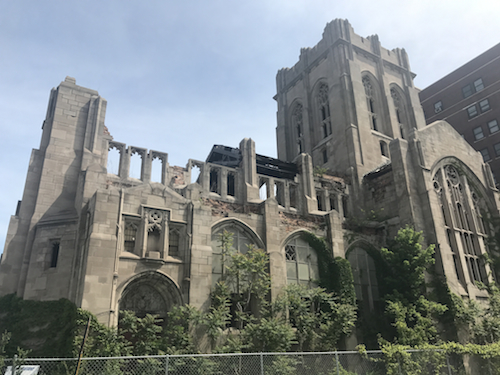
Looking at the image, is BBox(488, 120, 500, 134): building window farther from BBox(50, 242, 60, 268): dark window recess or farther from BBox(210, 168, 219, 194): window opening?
BBox(50, 242, 60, 268): dark window recess

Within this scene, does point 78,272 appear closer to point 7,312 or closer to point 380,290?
point 7,312

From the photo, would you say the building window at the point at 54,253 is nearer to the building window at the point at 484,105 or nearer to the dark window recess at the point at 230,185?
the dark window recess at the point at 230,185

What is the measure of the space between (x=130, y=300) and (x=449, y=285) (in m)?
19.5

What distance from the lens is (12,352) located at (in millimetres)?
18344

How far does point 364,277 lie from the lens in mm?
28688

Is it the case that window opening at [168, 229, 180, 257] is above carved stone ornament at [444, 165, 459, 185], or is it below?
below

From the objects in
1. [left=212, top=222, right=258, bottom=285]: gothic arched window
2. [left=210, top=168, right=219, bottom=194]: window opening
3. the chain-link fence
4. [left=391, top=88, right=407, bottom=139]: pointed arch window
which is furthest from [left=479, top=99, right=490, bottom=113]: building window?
[left=212, top=222, right=258, bottom=285]: gothic arched window

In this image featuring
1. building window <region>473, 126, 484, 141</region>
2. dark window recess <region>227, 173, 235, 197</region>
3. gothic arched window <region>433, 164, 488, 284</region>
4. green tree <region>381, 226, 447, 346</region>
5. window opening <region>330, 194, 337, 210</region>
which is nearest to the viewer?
green tree <region>381, 226, 447, 346</region>

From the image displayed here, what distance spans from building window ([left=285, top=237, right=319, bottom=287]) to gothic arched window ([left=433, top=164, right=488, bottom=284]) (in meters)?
10.5

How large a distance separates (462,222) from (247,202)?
660 inches

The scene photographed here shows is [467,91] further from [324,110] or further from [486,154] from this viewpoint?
[324,110]

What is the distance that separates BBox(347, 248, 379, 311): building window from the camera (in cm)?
2803

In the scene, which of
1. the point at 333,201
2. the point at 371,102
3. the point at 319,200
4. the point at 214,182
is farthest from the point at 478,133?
the point at 214,182

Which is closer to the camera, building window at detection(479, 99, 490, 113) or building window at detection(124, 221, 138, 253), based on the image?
building window at detection(124, 221, 138, 253)
